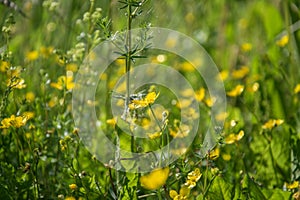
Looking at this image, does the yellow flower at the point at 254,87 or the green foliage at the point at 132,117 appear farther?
the yellow flower at the point at 254,87

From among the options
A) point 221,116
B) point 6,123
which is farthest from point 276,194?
point 6,123

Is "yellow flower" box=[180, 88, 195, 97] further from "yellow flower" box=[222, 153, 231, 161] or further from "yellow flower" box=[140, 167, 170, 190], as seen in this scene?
"yellow flower" box=[140, 167, 170, 190]

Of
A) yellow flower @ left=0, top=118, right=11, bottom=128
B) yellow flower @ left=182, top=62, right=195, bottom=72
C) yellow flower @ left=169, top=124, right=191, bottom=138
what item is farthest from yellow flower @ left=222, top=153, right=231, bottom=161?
yellow flower @ left=182, top=62, right=195, bottom=72

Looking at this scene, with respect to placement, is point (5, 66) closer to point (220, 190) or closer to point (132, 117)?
point (132, 117)

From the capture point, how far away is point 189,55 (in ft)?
9.35

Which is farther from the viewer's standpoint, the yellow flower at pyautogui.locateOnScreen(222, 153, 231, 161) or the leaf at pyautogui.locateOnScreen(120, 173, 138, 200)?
the yellow flower at pyautogui.locateOnScreen(222, 153, 231, 161)

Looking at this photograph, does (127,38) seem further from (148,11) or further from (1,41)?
(1,41)

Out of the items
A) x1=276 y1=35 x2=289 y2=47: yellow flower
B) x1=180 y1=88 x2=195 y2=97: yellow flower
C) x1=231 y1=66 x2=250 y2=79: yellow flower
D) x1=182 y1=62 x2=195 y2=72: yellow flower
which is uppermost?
x1=276 y1=35 x2=289 y2=47: yellow flower

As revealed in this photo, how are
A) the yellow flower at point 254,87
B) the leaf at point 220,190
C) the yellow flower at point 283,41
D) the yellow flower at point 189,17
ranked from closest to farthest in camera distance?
the leaf at point 220,190 < the yellow flower at point 254,87 < the yellow flower at point 283,41 < the yellow flower at point 189,17

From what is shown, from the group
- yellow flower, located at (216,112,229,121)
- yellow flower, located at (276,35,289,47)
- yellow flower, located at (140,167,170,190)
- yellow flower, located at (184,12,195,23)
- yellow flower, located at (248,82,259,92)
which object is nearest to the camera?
yellow flower, located at (140,167,170,190)

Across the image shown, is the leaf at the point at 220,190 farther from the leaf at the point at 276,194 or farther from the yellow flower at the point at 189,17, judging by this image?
the yellow flower at the point at 189,17

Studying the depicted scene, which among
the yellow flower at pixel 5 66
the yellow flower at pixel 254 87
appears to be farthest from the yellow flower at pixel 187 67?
the yellow flower at pixel 5 66

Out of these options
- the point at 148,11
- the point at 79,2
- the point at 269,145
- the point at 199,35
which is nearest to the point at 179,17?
the point at 199,35

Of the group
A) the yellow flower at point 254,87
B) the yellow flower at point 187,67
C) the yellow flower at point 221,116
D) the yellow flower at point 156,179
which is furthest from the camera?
the yellow flower at point 187,67
